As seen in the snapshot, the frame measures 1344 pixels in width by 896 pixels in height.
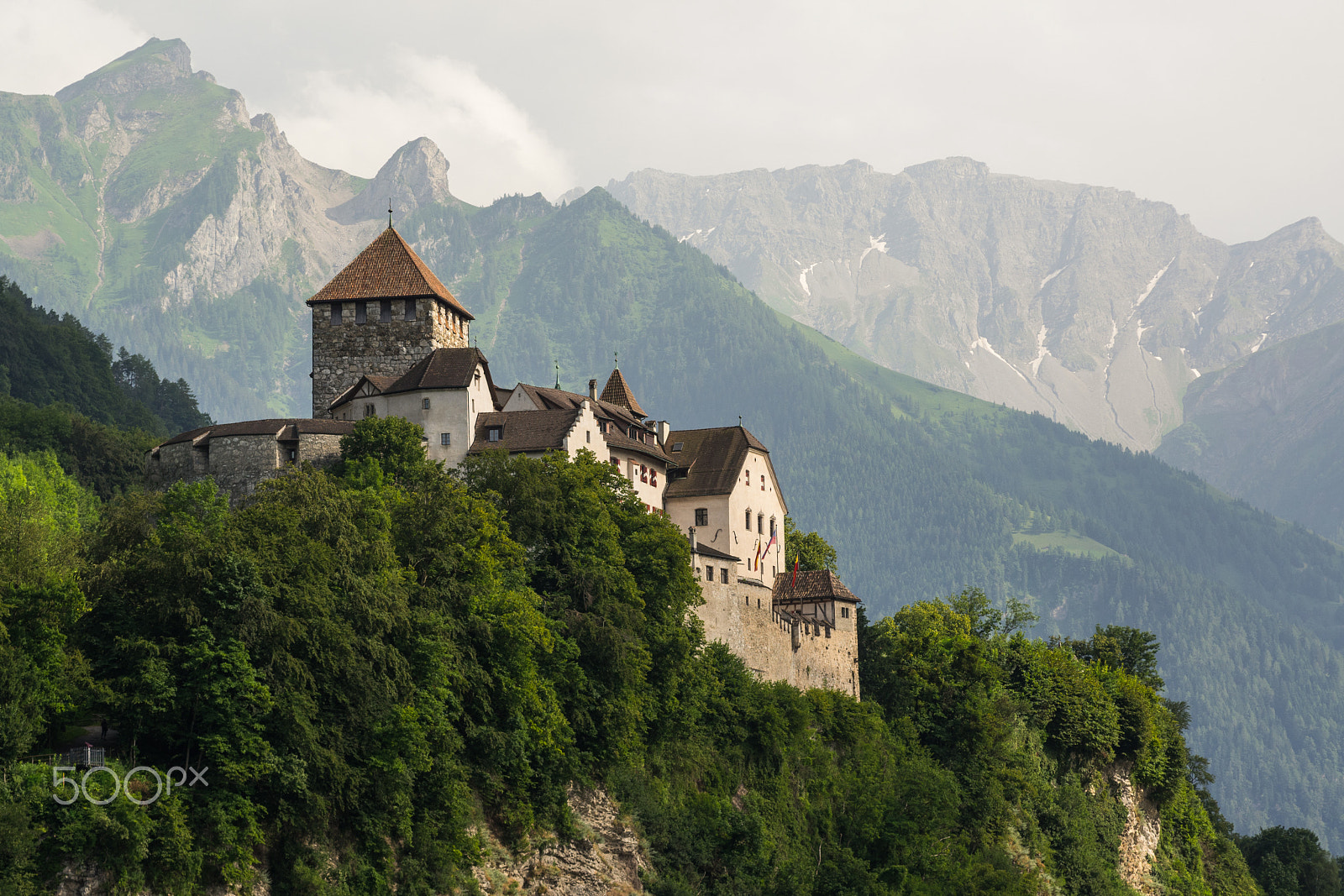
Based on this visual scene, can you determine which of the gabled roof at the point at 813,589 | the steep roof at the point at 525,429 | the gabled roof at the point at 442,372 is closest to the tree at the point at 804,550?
the gabled roof at the point at 813,589

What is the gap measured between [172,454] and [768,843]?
33662 millimetres

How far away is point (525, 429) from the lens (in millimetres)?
83562

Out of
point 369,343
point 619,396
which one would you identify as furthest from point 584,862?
point 619,396

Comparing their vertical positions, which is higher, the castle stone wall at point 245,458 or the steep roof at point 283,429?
the steep roof at point 283,429

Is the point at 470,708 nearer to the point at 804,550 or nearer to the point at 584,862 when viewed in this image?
the point at 584,862

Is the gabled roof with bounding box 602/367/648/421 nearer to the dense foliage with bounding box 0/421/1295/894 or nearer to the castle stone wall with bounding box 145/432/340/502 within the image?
the dense foliage with bounding box 0/421/1295/894

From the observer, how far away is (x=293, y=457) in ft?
260

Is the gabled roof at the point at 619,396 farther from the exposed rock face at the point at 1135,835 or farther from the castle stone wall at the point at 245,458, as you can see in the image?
the exposed rock face at the point at 1135,835

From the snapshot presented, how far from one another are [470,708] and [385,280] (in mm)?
35657

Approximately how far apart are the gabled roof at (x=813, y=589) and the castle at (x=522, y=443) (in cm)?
8

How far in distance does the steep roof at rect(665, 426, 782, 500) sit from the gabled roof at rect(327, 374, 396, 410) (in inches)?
694

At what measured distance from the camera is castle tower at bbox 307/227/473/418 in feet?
291

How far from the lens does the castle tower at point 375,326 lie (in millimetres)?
88812

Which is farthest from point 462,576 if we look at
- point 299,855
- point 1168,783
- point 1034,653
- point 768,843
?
point 1168,783
